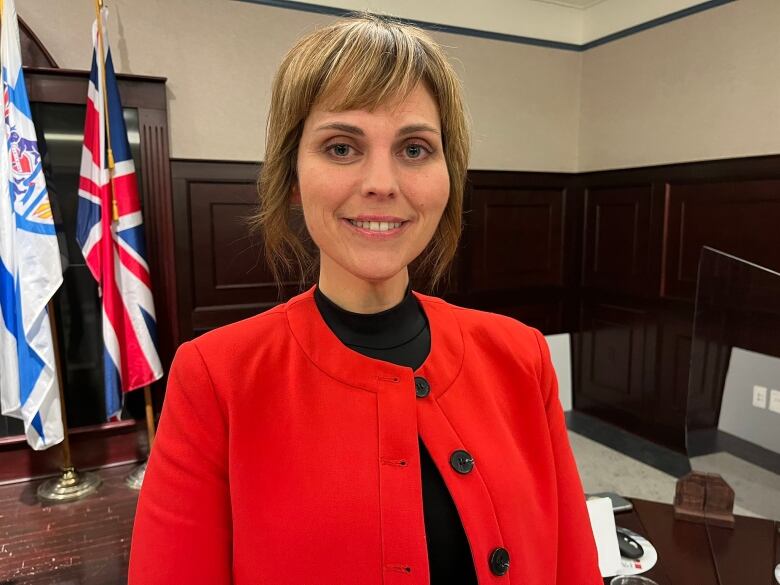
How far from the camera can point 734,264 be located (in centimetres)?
98

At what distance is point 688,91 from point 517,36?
118 cm

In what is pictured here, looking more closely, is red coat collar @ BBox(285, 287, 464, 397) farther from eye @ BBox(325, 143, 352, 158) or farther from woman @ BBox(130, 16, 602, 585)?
eye @ BBox(325, 143, 352, 158)

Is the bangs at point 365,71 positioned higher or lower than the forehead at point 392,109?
higher

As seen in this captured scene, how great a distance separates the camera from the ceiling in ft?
11.4

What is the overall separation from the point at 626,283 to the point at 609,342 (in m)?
0.45

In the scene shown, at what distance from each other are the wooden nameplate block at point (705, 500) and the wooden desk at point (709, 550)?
0.07ft

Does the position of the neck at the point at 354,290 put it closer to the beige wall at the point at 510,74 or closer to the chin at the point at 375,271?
the chin at the point at 375,271

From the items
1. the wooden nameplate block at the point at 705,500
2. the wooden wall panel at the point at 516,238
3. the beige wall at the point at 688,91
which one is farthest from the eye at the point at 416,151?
the wooden wall panel at the point at 516,238

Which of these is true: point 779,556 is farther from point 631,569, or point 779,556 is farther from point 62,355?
point 62,355

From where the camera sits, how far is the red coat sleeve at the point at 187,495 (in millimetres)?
727

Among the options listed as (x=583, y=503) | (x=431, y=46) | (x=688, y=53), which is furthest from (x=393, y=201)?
(x=688, y=53)

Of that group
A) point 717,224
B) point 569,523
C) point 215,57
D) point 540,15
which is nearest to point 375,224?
point 569,523

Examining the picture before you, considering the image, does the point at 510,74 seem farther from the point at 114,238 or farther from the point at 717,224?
the point at 114,238

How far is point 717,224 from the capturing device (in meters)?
3.36
